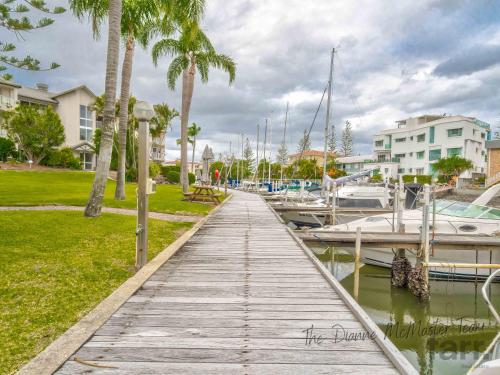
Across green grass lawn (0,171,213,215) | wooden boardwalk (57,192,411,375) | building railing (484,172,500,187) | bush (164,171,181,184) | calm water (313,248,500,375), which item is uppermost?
building railing (484,172,500,187)

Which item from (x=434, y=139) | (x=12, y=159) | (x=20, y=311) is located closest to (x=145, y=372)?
(x=20, y=311)

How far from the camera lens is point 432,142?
66.3 metres

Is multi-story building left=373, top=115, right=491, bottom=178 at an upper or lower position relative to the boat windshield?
upper

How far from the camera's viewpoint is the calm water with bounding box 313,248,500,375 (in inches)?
290

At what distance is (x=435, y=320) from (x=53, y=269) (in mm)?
8604

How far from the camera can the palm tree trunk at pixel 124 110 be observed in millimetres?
17609

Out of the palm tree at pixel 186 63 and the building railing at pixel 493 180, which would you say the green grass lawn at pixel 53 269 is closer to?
the palm tree at pixel 186 63

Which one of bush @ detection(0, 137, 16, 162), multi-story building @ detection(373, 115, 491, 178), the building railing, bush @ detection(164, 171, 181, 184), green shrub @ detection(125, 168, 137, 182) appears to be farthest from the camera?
multi-story building @ detection(373, 115, 491, 178)

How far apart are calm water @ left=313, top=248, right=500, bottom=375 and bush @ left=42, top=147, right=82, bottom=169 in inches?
1520

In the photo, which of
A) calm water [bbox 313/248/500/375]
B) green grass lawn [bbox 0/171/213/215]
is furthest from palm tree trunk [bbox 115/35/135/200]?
calm water [bbox 313/248/500/375]

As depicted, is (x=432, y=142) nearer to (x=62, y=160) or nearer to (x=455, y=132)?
(x=455, y=132)

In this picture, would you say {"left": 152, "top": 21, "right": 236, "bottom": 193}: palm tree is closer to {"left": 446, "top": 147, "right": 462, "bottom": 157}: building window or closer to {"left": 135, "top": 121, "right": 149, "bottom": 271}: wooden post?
{"left": 135, "top": 121, "right": 149, "bottom": 271}: wooden post

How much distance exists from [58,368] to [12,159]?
4416 cm

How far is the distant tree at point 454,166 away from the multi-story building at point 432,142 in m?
3.29
